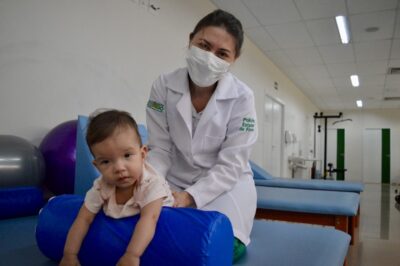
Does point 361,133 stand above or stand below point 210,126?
above

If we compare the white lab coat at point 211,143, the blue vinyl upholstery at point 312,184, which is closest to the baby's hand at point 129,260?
the white lab coat at point 211,143

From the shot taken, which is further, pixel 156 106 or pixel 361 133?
pixel 361 133

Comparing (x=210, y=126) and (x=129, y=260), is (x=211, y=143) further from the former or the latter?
(x=129, y=260)

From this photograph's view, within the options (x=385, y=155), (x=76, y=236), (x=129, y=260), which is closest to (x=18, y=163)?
(x=76, y=236)

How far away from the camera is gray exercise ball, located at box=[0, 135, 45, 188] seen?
1.62 m

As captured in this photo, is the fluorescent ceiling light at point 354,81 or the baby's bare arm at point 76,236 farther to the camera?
the fluorescent ceiling light at point 354,81

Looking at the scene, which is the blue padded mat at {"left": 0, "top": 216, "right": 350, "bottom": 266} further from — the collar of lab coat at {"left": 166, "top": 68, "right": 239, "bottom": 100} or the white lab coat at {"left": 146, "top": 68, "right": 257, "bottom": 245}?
the collar of lab coat at {"left": 166, "top": 68, "right": 239, "bottom": 100}

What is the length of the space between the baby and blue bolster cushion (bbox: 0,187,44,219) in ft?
2.90

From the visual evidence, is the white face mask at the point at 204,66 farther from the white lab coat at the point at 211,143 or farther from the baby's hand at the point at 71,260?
the baby's hand at the point at 71,260

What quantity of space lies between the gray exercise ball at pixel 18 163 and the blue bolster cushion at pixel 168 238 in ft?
2.59

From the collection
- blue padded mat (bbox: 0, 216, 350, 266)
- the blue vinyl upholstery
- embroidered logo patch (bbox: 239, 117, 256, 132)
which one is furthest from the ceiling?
blue padded mat (bbox: 0, 216, 350, 266)

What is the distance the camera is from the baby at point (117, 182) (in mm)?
896

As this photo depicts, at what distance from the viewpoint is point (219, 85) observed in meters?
1.37

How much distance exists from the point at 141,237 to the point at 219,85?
752 mm
